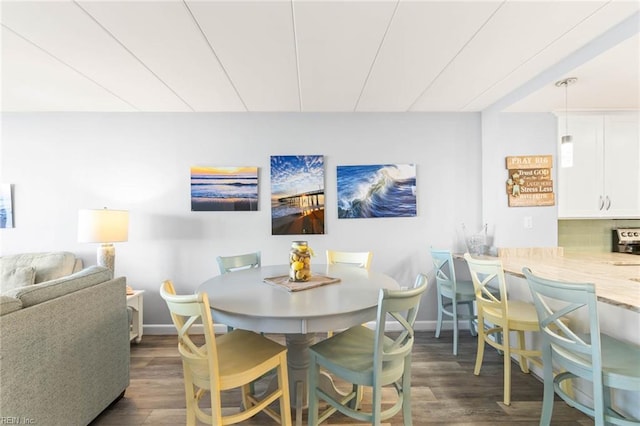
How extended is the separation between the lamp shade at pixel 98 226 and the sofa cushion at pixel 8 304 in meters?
1.33

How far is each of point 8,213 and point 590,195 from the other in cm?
618

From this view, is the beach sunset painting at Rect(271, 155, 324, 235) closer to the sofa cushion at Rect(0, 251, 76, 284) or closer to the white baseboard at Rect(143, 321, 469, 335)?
the white baseboard at Rect(143, 321, 469, 335)

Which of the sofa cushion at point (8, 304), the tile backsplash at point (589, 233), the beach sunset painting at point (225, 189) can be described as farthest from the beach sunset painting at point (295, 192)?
the tile backsplash at point (589, 233)

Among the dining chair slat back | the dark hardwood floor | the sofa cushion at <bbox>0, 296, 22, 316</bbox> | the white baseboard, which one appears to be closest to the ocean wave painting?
the dining chair slat back

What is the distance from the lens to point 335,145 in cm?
314

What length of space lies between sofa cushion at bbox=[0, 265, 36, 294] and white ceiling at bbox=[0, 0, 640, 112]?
1.63 metres

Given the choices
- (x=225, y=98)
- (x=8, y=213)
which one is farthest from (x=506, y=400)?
(x=8, y=213)

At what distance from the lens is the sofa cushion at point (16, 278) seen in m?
2.50

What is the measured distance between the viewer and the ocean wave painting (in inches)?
123

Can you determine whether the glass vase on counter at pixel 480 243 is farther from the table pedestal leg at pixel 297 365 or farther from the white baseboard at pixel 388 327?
the table pedestal leg at pixel 297 365

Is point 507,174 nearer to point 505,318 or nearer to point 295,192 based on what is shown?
point 505,318

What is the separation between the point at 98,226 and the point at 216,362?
6.78 ft

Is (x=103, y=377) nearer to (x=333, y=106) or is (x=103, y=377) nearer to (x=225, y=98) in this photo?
(x=225, y=98)

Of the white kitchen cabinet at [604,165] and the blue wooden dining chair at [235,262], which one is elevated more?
the white kitchen cabinet at [604,165]
